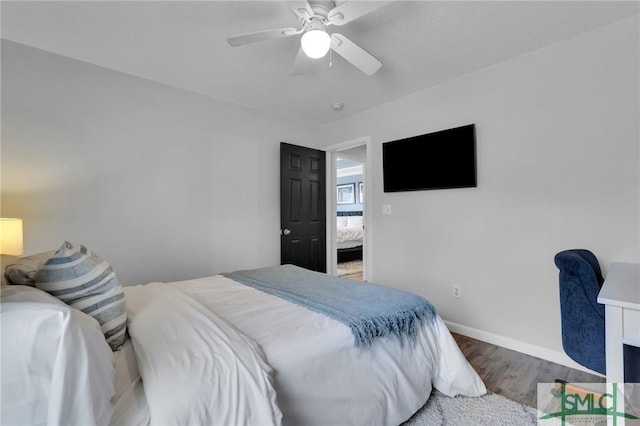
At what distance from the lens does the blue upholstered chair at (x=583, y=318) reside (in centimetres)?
148

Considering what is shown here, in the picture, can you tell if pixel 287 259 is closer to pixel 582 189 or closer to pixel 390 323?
Answer: pixel 390 323

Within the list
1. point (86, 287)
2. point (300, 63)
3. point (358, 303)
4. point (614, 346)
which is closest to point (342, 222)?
point (300, 63)

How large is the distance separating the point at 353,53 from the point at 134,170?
7.15ft

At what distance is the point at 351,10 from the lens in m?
1.57

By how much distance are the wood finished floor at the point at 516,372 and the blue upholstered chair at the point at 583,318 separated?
44 cm

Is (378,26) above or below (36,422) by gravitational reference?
above

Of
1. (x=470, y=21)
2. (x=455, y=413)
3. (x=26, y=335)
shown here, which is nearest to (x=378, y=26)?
(x=470, y=21)

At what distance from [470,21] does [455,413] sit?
2426 mm

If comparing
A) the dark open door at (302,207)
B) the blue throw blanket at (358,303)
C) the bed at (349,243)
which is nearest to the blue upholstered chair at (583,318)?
the blue throw blanket at (358,303)

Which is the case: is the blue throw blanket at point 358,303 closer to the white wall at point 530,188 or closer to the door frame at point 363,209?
the white wall at point 530,188

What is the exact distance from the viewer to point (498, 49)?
7.50 ft

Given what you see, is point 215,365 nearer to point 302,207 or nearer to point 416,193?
point 416,193

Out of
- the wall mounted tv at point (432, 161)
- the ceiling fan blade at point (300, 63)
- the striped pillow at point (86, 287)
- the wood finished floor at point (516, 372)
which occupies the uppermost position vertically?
the ceiling fan blade at point (300, 63)

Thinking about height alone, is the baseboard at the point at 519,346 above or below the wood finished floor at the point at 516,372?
above
